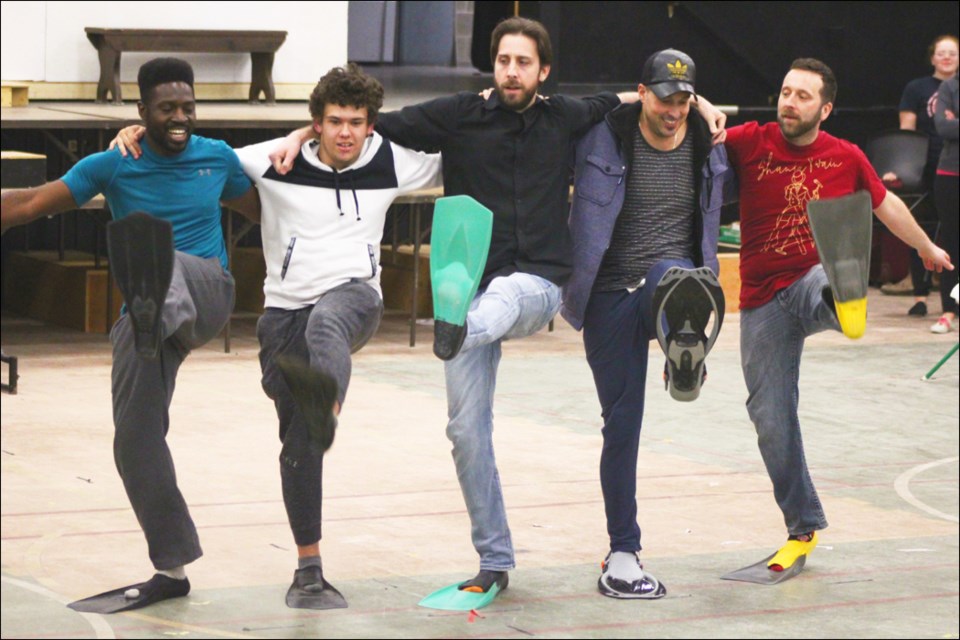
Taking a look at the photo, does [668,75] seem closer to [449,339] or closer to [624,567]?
[449,339]

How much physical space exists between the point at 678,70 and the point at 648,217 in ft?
1.89

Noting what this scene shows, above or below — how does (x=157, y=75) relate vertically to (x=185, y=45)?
below

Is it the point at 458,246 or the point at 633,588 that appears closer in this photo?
the point at 458,246

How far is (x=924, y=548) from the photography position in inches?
308

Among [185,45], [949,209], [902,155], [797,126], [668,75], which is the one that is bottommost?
[949,209]

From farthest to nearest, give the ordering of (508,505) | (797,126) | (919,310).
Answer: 1. (919,310)
2. (508,505)
3. (797,126)

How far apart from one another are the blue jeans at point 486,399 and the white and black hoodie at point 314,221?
46 cm

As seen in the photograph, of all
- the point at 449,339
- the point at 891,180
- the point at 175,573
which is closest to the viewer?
the point at 449,339

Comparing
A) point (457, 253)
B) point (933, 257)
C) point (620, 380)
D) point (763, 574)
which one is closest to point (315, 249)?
point (457, 253)

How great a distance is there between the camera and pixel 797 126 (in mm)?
6961

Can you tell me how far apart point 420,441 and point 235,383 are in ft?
6.69

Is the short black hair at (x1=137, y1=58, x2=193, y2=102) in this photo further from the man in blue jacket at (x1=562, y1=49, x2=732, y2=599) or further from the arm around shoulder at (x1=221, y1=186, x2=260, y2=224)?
the man in blue jacket at (x1=562, y1=49, x2=732, y2=599)

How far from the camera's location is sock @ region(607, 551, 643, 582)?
6.77 meters

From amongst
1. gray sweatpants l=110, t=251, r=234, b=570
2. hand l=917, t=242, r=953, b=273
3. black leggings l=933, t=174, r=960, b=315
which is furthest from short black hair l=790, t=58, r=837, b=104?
black leggings l=933, t=174, r=960, b=315
